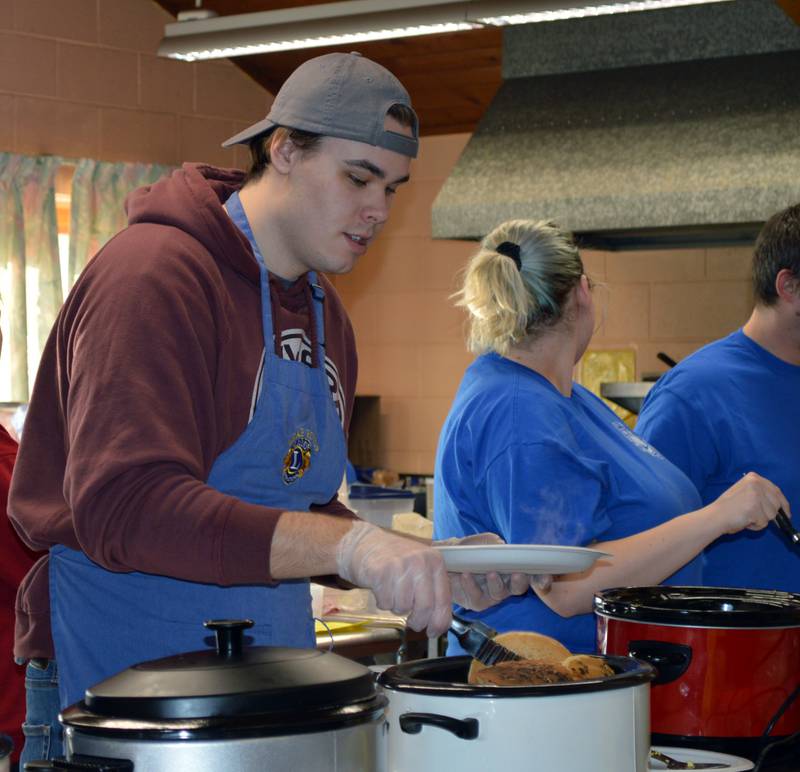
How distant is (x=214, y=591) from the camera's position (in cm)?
148

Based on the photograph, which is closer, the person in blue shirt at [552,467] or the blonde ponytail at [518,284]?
the person in blue shirt at [552,467]

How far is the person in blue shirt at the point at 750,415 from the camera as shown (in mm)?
2273

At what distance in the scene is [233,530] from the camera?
1.23 meters

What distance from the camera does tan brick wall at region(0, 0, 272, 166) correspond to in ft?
15.3

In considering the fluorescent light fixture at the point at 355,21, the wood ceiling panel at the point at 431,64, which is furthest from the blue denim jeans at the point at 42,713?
the wood ceiling panel at the point at 431,64

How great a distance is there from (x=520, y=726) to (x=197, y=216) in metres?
0.70

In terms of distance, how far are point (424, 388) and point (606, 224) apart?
1.88 m

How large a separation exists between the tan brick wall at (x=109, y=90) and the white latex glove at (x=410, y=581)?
12.6 ft

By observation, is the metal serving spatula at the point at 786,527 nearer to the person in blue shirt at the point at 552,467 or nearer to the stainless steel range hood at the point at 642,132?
the person in blue shirt at the point at 552,467

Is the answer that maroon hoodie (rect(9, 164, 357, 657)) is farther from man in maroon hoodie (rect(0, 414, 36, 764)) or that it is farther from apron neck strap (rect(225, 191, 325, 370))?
man in maroon hoodie (rect(0, 414, 36, 764))

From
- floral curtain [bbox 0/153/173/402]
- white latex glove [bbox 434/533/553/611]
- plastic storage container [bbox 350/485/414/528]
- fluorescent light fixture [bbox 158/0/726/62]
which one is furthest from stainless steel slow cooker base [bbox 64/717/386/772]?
floral curtain [bbox 0/153/173/402]

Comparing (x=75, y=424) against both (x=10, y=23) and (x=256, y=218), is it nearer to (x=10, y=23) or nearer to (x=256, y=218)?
(x=256, y=218)

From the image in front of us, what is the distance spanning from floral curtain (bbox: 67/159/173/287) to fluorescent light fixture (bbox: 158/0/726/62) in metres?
0.92

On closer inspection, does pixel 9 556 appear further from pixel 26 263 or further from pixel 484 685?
pixel 26 263
